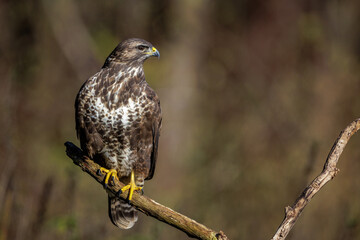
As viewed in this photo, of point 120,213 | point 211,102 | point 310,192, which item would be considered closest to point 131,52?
point 120,213

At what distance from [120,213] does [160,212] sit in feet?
4.63

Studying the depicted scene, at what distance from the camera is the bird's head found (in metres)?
3.76

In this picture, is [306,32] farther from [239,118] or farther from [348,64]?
[239,118]

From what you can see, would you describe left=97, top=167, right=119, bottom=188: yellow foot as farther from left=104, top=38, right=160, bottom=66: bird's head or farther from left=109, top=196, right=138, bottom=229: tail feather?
left=104, top=38, right=160, bottom=66: bird's head

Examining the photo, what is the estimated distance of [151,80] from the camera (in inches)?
367

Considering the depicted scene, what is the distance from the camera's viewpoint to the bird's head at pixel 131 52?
3.76 meters

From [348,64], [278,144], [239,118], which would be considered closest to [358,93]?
[348,64]

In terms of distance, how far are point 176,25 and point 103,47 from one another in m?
1.92

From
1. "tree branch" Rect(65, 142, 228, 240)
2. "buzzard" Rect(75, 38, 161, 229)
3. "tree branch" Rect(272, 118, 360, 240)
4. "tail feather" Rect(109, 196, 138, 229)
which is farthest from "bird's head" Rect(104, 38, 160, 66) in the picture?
"tree branch" Rect(272, 118, 360, 240)

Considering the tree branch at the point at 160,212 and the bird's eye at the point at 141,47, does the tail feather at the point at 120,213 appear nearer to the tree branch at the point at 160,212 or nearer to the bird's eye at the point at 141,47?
the tree branch at the point at 160,212

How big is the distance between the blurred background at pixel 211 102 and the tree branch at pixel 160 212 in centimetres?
26

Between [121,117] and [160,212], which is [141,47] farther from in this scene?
[160,212]

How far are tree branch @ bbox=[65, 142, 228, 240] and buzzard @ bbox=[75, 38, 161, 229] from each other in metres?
0.16

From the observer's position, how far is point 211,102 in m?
10.1
